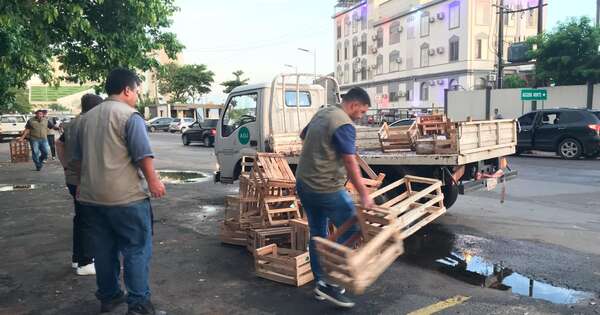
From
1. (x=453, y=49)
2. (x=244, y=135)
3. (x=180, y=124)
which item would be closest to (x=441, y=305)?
(x=244, y=135)

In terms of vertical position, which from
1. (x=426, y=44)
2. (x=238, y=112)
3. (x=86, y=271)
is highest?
Answer: (x=426, y=44)

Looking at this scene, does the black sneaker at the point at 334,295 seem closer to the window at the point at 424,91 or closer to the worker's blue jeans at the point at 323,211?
the worker's blue jeans at the point at 323,211

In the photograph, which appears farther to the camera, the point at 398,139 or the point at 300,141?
the point at 300,141

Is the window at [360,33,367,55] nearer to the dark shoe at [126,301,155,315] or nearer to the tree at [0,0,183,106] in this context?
the tree at [0,0,183,106]

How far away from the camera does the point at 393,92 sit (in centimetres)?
5116

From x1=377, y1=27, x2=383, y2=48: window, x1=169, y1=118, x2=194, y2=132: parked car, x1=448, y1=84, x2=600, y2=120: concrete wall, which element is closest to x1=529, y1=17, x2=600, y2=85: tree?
x1=448, y1=84, x2=600, y2=120: concrete wall

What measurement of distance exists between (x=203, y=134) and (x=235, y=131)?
16747 millimetres

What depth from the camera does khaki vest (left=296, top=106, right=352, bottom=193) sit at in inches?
156

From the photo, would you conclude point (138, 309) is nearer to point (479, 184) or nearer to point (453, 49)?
point (479, 184)

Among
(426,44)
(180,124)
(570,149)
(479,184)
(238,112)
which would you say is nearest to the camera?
(479,184)

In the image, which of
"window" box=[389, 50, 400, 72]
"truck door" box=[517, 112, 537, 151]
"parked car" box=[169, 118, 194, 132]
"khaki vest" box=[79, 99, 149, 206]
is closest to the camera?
"khaki vest" box=[79, 99, 149, 206]

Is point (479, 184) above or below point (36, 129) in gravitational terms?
below

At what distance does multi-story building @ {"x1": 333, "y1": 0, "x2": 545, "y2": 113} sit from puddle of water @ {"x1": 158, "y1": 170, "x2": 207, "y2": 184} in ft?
96.3

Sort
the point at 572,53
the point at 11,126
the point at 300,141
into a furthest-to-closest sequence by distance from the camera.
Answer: the point at 11,126, the point at 572,53, the point at 300,141
